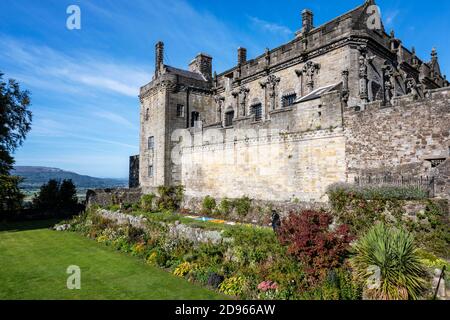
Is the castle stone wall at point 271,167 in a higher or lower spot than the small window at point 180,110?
lower

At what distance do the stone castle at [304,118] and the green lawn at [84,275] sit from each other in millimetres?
9466

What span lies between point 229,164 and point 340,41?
450 inches

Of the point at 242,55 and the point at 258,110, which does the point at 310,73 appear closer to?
the point at 258,110

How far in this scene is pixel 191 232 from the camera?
14711mm

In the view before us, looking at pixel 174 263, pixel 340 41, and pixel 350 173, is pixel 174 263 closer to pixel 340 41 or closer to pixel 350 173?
pixel 350 173

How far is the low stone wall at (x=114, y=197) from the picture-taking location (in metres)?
27.2

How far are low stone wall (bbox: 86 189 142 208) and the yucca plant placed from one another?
22373mm

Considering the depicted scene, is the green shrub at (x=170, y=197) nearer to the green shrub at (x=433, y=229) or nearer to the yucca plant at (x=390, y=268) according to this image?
the green shrub at (x=433, y=229)

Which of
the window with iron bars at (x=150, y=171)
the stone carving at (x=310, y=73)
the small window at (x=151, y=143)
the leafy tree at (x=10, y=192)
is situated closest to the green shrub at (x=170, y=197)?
the window with iron bars at (x=150, y=171)

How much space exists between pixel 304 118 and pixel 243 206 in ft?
22.3

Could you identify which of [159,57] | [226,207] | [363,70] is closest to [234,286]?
[226,207]
